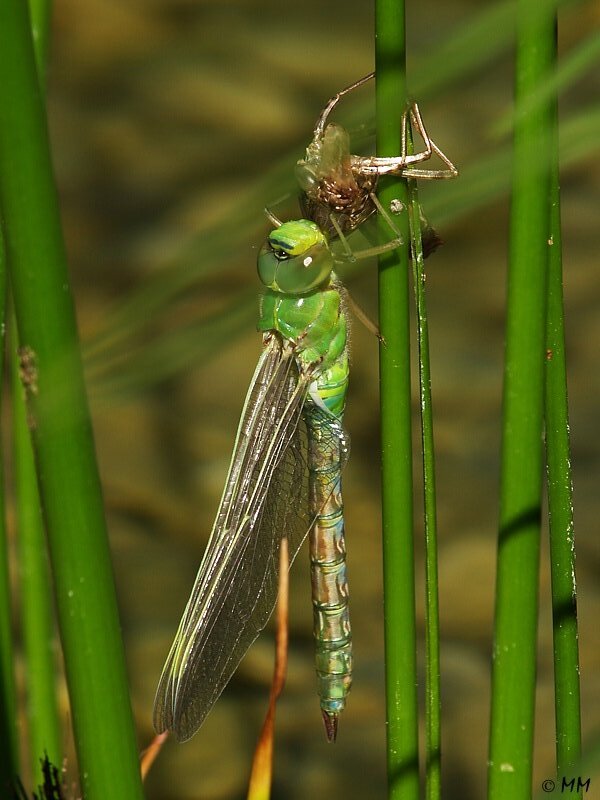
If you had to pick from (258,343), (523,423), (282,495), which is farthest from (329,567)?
(258,343)

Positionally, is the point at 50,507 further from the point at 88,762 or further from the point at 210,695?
the point at 210,695

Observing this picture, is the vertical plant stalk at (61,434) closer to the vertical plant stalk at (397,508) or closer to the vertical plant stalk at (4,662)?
the vertical plant stalk at (397,508)

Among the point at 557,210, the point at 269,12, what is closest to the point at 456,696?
the point at 269,12

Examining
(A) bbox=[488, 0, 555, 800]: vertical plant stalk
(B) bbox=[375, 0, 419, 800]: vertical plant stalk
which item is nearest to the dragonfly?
(B) bbox=[375, 0, 419, 800]: vertical plant stalk

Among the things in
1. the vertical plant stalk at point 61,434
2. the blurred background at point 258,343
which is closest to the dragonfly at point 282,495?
the vertical plant stalk at point 61,434

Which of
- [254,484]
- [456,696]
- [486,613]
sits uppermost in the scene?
[254,484]

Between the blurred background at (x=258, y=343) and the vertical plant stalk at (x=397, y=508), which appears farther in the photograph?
the blurred background at (x=258, y=343)

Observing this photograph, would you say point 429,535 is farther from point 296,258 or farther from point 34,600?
point 34,600
